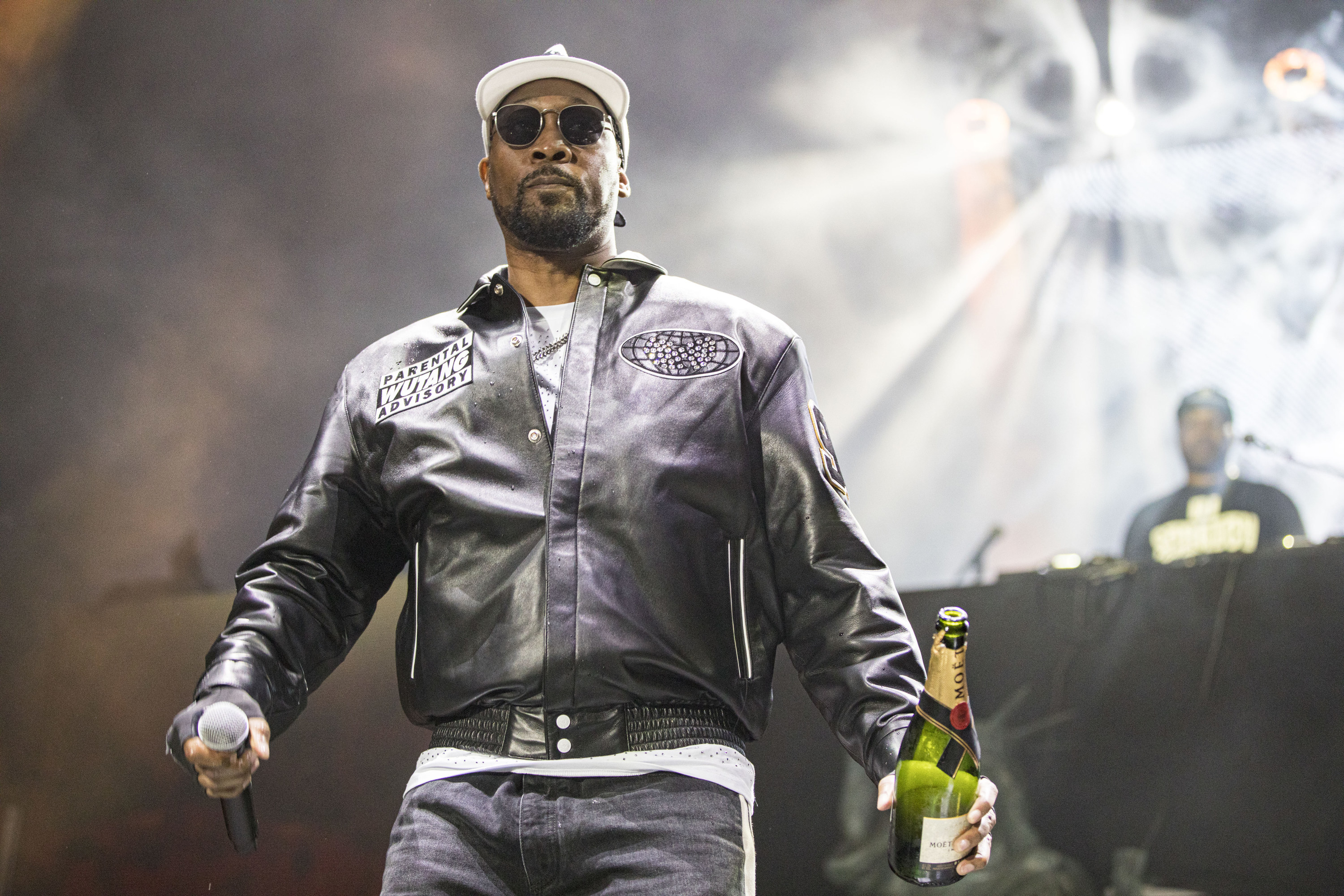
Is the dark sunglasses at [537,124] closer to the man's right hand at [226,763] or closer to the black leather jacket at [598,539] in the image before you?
the black leather jacket at [598,539]

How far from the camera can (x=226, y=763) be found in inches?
60.0

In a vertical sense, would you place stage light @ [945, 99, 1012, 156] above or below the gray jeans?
above

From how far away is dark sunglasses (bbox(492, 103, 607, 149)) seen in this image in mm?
2254

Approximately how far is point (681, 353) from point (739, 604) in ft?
1.53

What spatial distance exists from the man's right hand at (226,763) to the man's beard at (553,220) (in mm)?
1072

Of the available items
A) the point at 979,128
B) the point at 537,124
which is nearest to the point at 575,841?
the point at 537,124

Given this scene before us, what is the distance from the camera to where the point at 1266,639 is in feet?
13.9

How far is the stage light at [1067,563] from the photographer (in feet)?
14.9

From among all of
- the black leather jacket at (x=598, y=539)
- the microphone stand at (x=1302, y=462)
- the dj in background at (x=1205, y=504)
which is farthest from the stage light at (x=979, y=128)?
the black leather jacket at (x=598, y=539)

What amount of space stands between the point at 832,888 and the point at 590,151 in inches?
117

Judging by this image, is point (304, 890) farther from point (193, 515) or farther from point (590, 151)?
point (590, 151)

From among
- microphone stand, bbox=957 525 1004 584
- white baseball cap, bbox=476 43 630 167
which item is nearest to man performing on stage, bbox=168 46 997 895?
white baseball cap, bbox=476 43 630 167

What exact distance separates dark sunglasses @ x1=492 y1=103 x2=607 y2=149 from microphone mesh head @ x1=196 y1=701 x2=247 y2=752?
1.24m

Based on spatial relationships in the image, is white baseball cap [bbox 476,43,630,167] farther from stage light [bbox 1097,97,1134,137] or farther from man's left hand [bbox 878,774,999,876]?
stage light [bbox 1097,97,1134,137]
